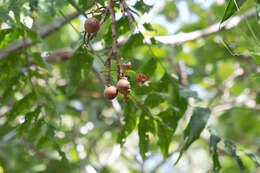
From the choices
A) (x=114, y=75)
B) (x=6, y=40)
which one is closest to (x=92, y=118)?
(x=6, y=40)

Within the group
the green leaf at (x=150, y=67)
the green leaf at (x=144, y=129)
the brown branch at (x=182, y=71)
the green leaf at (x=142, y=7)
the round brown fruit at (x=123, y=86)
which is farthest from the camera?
the brown branch at (x=182, y=71)

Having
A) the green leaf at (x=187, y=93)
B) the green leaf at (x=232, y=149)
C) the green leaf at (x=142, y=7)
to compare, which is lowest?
the green leaf at (x=232, y=149)

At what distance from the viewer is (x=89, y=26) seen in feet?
3.21

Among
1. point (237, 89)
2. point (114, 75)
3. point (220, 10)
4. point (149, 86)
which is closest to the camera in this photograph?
point (114, 75)

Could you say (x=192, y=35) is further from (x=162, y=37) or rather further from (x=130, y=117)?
(x=130, y=117)

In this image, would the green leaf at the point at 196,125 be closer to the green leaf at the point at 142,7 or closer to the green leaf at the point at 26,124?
the green leaf at the point at 142,7

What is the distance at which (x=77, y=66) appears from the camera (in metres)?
1.56

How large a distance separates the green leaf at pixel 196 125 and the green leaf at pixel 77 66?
1.68ft

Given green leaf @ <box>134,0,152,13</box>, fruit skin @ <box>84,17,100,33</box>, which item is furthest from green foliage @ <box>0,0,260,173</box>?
fruit skin @ <box>84,17,100,33</box>

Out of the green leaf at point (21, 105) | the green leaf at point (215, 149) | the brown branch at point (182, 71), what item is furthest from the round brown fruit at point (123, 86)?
the brown branch at point (182, 71)

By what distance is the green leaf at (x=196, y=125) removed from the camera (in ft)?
4.68

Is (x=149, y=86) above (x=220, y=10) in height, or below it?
above

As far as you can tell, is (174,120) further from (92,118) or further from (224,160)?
(224,160)

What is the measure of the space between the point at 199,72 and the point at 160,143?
1.70m
